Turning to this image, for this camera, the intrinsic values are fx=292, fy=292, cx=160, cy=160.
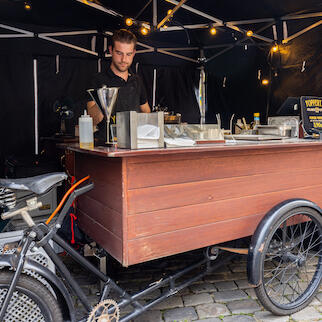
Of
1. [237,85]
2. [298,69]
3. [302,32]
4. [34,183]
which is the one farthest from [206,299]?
[237,85]

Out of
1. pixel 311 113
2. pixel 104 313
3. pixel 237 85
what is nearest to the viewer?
pixel 104 313

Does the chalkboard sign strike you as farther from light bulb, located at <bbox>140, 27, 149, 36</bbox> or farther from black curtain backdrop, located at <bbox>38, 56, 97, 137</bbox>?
black curtain backdrop, located at <bbox>38, 56, 97, 137</bbox>

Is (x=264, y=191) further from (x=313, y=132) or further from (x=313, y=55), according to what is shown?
(x=313, y=55)

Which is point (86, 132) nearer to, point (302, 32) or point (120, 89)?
point (120, 89)

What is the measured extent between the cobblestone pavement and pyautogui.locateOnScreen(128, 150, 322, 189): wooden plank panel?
2.58 ft

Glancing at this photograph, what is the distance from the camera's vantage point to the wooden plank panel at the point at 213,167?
1.54 meters

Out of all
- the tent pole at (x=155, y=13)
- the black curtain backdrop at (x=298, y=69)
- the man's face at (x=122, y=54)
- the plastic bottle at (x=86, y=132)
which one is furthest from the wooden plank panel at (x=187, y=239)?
the black curtain backdrop at (x=298, y=69)

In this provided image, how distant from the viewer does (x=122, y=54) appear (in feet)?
8.27

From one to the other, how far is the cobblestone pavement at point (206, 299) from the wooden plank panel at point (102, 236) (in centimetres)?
53

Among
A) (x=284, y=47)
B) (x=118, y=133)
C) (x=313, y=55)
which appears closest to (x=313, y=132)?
(x=118, y=133)

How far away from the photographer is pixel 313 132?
8.66ft

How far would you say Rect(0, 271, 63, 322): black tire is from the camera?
1326 mm

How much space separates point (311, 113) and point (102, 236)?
2170mm

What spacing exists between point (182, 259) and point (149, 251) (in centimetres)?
140
